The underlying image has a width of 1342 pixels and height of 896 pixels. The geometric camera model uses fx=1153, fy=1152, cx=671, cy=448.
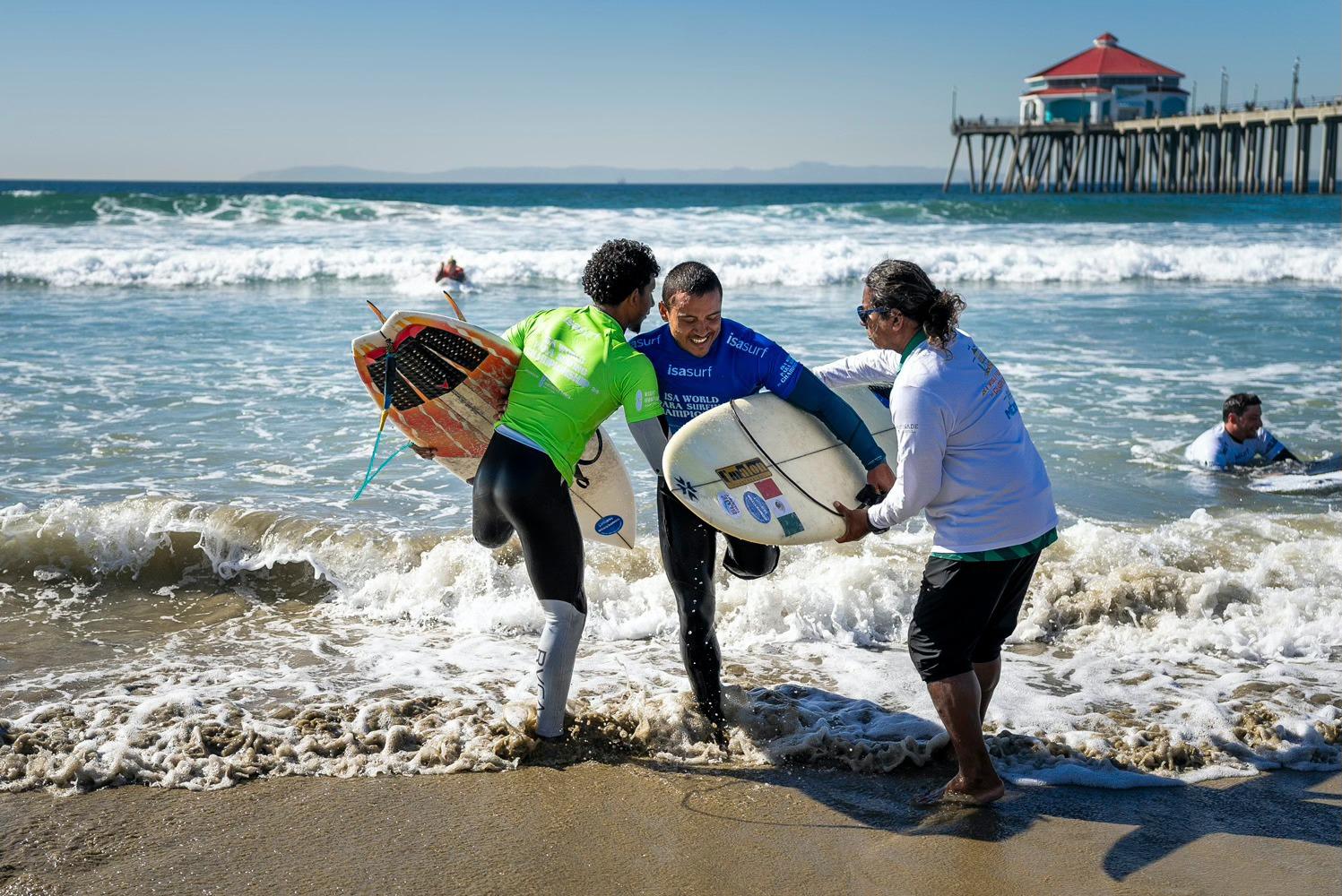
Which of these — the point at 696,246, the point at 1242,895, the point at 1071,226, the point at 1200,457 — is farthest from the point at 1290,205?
the point at 1242,895

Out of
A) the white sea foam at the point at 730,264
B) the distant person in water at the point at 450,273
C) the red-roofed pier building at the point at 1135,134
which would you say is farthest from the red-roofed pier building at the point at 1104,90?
the distant person in water at the point at 450,273

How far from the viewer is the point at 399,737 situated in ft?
12.5

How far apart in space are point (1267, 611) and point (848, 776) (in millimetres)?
2489

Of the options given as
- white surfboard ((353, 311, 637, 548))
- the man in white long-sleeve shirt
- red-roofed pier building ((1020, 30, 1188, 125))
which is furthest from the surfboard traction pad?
red-roofed pier building ((1020, 30, 1188, 125))

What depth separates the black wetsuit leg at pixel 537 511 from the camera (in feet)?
11.6

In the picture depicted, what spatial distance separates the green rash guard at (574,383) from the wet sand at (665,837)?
41.1 inches

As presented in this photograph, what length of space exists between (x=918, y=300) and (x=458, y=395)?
181 cm

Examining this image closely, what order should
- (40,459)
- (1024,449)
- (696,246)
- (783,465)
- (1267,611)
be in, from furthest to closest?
(696,246)
(40,459)
(1267,611)
(783,465)
(1024,449)

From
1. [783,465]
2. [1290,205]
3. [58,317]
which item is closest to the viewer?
[783,465]

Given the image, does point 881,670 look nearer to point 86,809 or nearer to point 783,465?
point 783,465

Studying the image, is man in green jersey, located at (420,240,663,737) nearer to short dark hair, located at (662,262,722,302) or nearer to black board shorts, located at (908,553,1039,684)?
short dark hair, located at (662,262,722,302)

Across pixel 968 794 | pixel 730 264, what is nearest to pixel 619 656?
pixel 968 794

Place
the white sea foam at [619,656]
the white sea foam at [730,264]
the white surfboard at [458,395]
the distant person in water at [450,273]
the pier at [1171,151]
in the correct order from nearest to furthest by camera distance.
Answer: the white sea foam at [619,656] < the white surfboard at [458,395] < the distant person in water at [450,273] < the white sea foam at [730,264] < the pier at [1171,151]

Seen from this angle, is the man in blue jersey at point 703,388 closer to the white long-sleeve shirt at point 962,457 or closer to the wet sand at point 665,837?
the white long-sleeve shirt at point 962,457
